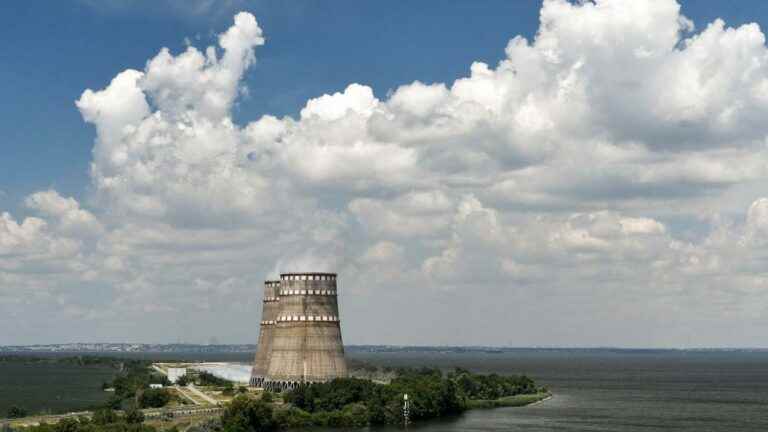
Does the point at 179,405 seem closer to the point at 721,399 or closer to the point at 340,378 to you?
the point at 340,378

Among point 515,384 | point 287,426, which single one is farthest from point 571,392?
point 287,426

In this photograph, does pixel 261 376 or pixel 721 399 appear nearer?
pixel 261 376

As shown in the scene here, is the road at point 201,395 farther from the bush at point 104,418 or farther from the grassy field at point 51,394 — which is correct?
the bush at point 104,418

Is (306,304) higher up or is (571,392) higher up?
(306,304)

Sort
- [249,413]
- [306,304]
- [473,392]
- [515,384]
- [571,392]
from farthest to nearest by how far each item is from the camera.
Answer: [571,392]
[515,384]
[473,392]
[306,304]
[249,413]

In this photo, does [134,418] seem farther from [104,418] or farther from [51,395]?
[51,395]

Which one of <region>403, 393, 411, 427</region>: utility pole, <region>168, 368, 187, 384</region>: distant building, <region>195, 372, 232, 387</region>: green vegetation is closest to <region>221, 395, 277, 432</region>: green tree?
<region>403, 393, 411, 427</region>: utility pole

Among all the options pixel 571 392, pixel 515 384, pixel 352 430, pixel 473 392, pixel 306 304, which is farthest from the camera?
pixel 571 392
